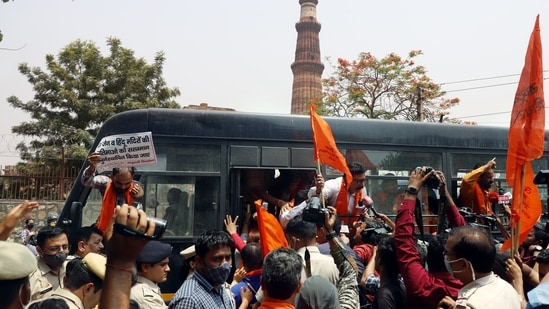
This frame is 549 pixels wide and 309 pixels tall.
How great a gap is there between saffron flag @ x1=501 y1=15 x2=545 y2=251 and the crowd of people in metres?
0.38

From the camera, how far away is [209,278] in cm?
267

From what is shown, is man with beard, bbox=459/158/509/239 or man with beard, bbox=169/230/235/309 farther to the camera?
man with beard, bbox=459/158/509/239

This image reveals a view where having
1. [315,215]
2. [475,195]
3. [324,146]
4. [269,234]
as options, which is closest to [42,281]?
[269,234]

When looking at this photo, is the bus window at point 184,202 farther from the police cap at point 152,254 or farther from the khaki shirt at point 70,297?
the khaki shirt at point 70,297

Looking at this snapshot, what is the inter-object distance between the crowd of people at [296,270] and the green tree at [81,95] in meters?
13.5

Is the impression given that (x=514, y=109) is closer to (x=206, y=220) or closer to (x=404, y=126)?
(x=404, y=126)

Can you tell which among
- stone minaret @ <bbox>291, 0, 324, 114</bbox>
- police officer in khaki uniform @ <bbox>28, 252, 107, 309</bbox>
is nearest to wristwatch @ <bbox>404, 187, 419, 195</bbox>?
police officer in khaki uniform @ <bbox>28, 252, 107, 309</bbox>

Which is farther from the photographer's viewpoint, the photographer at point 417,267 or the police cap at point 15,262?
the photographer at point 417,267

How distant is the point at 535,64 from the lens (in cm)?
354

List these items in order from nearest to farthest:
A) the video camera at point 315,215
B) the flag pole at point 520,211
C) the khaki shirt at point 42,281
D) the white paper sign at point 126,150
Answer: the flag pole at point 520,211, the khaki shirt at point 42,281, the video camera at point 315,215, the white paper sign at point 126,150

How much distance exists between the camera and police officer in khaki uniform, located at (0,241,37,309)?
60.5 inches

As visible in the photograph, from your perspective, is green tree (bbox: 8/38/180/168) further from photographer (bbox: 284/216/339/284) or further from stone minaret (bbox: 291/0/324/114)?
stone minaret (bbox: 291/0/324/114)

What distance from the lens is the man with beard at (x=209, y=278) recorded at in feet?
8.11

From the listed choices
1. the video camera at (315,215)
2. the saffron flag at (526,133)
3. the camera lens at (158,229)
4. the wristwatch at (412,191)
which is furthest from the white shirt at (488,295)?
the video camera at (315,215)
